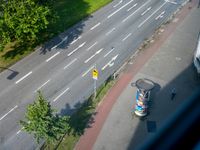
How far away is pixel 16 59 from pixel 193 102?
1397 inches

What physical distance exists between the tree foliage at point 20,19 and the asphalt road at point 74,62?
3.77 m

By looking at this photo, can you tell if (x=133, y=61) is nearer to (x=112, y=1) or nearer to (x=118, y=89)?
(x=118, y=89)

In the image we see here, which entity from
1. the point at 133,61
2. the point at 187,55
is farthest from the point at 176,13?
the point at 133,61

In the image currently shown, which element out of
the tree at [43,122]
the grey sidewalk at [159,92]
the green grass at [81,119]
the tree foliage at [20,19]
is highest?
the tree foliage at [20,19]

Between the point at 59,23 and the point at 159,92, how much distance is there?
17.6 metres

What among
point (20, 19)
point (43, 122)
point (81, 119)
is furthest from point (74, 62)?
point (43, 122)

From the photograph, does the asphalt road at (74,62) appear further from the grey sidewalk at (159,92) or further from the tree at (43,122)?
the tree at (43,122)

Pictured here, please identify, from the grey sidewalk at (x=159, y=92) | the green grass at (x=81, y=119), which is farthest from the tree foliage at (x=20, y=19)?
the grey sidewalk at (x=159, y=92)

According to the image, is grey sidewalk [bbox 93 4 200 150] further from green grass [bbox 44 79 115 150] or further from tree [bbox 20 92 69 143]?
tree [bbox 20 92 69 143]

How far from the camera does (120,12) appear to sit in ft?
153

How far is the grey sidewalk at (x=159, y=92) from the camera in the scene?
87.2ft

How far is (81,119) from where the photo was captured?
28.5 m

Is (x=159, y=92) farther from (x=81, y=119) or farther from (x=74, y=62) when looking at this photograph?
(x=74, y=62)

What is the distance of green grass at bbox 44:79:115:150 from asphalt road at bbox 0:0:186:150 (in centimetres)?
108
